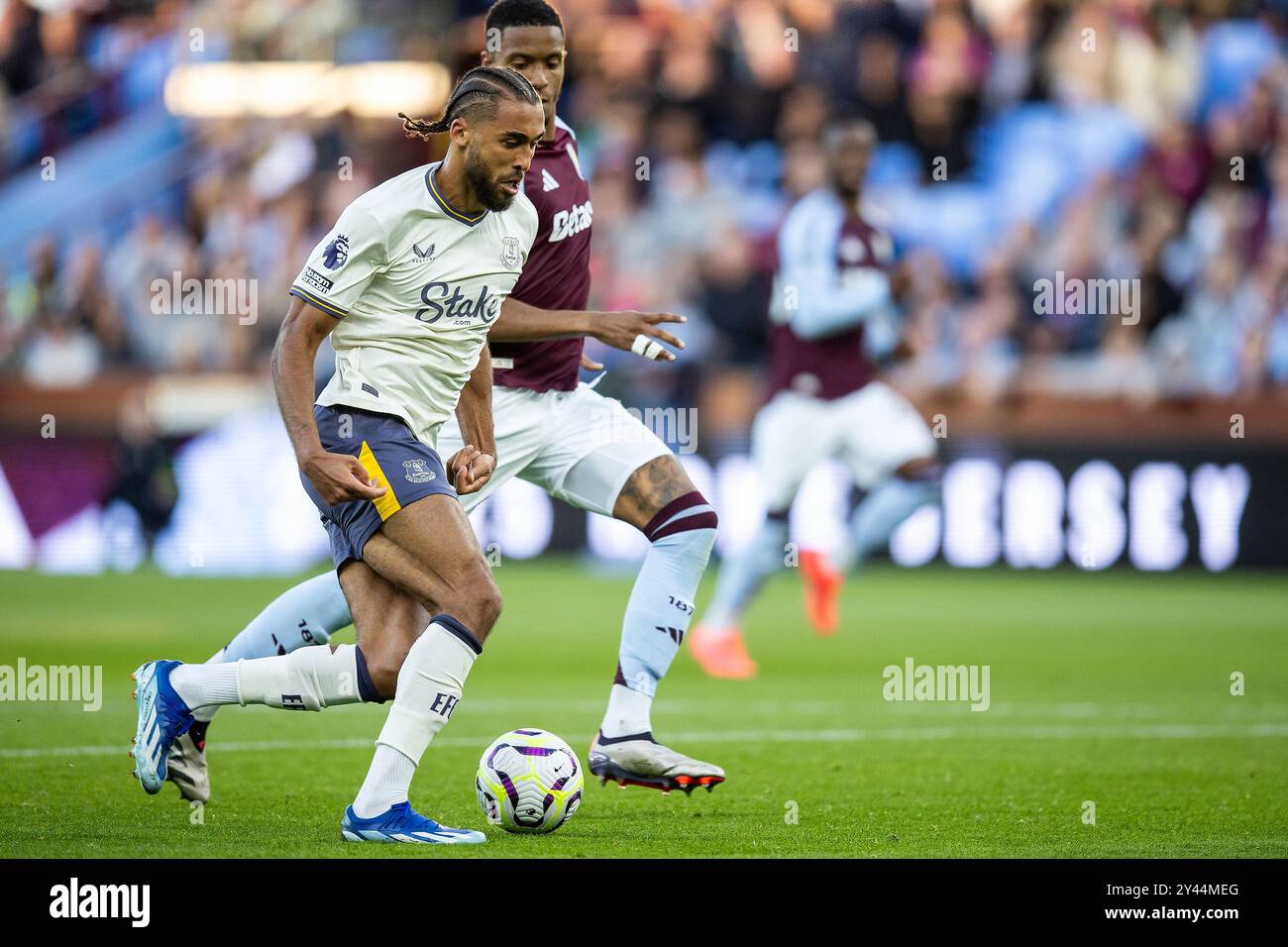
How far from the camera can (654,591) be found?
6.62 meters

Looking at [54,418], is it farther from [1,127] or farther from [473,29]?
[473,29]

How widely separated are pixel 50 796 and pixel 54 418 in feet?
33.5

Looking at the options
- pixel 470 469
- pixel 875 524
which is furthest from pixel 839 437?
pixel 470 469

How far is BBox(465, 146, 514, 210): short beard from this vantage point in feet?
18.3

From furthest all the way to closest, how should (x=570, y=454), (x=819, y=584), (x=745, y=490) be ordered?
(x=745, y=490)
(x=819, y=584)
(x=570, y=454)

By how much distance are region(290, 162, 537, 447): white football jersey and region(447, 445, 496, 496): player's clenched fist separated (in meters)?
0.16

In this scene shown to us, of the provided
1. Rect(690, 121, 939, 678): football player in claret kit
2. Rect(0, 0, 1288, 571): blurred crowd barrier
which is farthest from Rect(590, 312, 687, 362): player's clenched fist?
Rect(0, 0, 1288, 571): blurred crowd barrier

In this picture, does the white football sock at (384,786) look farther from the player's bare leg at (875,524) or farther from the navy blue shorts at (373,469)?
the player's bare leg at (875,524)

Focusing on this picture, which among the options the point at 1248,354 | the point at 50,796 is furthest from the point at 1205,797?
the point at 1248,354

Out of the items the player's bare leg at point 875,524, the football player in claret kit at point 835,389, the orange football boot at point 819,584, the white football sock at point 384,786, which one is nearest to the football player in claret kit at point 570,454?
the white football sock at point 384,786

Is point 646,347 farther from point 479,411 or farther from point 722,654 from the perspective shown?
point 722,654

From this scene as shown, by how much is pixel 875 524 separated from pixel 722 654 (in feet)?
4.39

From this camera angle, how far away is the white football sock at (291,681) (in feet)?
18.3

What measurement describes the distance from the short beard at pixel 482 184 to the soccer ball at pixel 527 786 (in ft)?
5.44
